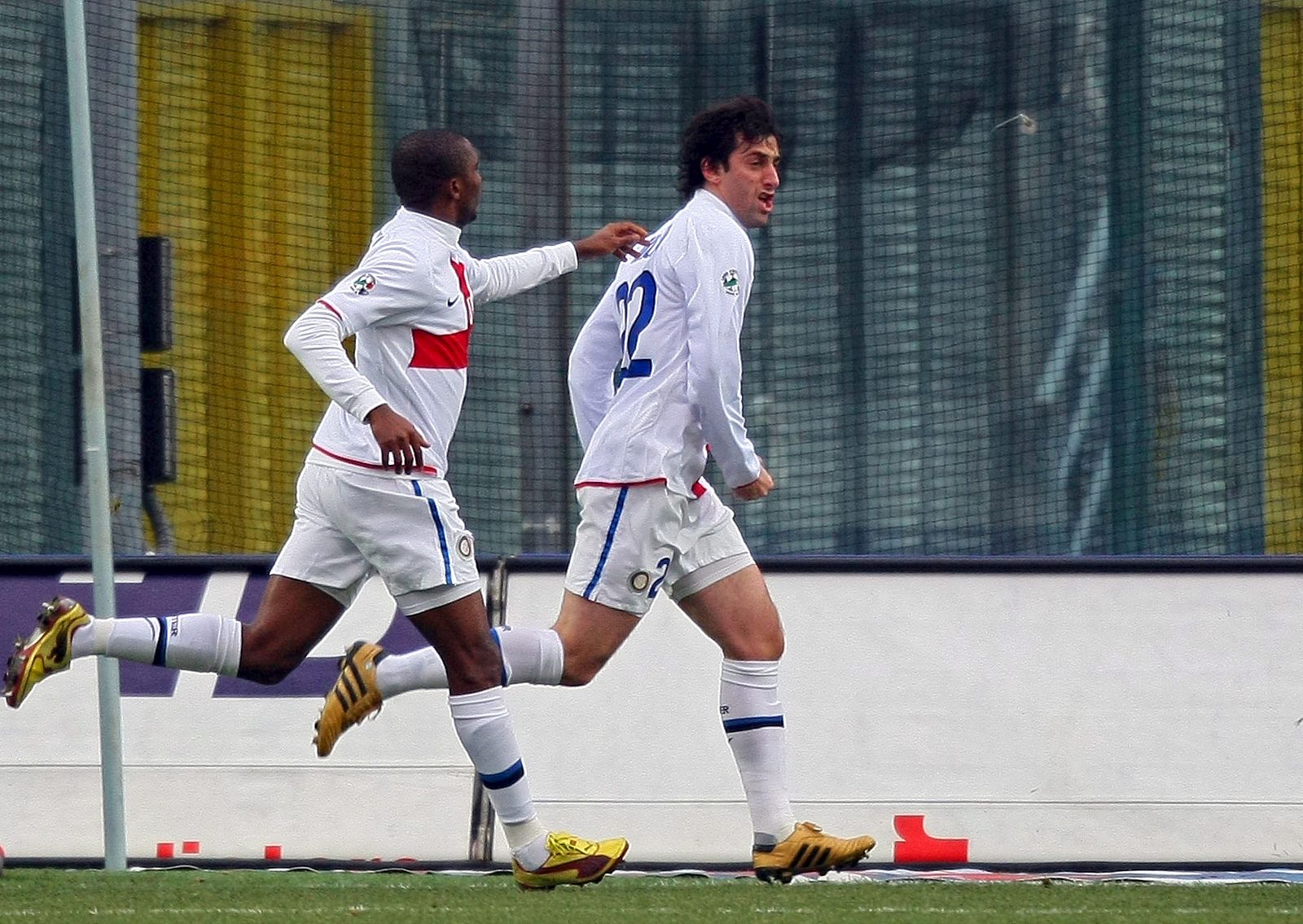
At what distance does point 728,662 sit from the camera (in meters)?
5.00

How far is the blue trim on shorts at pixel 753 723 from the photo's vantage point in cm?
498

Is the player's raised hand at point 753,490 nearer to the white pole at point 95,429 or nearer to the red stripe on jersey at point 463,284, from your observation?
the red stripe on jersey at point 463,284

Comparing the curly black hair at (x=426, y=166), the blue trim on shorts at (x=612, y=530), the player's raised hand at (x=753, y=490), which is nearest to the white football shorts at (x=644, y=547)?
the blue trim on shorts at (x=612, y=530)

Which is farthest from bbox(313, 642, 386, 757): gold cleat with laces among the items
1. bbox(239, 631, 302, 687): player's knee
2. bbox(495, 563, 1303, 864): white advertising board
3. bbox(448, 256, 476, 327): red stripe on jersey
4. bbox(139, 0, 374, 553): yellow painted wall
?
bbox(139, 0, 374, 553): yellow painted wall

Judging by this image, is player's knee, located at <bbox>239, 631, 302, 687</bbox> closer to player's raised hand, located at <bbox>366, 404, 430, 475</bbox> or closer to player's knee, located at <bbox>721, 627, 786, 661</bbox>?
player's raised hand, located at <bbox>366, 404, 430, 475</bbox>

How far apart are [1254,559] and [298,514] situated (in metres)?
2.92

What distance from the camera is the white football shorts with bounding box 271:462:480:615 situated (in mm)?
4676

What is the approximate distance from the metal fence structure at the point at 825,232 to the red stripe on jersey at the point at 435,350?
2.15m

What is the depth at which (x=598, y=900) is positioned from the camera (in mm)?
4598

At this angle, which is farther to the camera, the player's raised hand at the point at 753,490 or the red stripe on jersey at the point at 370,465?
the player's raised hand at the point at 753,490

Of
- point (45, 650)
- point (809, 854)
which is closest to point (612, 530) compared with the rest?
point (809, 854)

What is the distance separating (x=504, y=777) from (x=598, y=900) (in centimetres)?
37

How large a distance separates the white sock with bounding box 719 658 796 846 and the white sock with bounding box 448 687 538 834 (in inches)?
21.7

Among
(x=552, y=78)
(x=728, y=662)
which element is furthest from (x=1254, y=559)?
(x=552, y=78)
